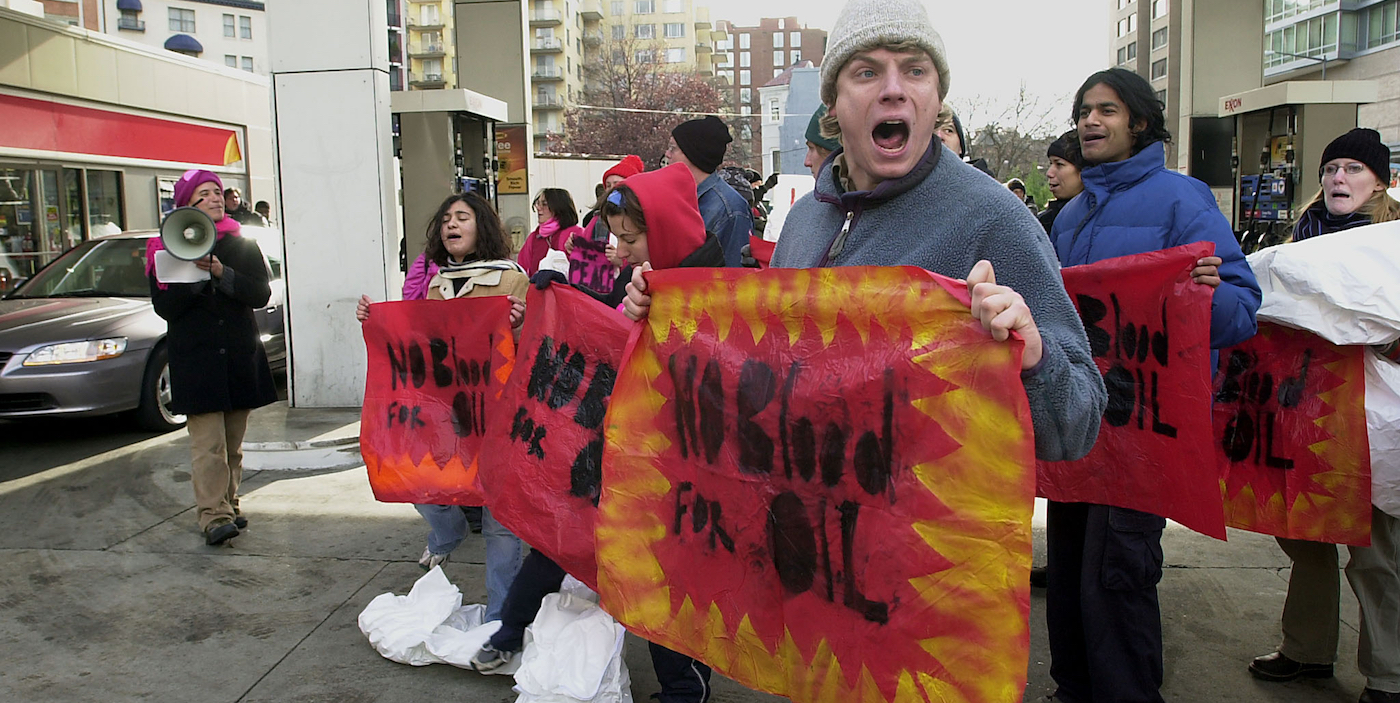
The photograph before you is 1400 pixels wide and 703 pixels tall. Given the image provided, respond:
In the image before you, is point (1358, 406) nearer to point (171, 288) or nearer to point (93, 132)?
point (171, 288)

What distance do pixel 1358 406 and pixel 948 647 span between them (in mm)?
2296

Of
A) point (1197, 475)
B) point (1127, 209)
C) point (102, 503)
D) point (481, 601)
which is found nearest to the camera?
point (1197, 475)

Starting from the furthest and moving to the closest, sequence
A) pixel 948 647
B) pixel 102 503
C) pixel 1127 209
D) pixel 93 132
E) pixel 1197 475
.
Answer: pixel 93 132 → pixel 102 503 → pixel 1127 209 → pixel 1197 475 → pixel 948 647

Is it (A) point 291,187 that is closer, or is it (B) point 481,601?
(B) point 481,601

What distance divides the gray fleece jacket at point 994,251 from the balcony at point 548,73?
9620cm

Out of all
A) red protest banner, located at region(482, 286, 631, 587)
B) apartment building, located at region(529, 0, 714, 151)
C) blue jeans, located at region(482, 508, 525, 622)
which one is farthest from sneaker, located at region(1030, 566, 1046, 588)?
apartment building, located at region(529, 0, 714, 151)

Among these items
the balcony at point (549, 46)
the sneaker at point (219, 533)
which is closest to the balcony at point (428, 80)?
the balcony at point (549, 46)

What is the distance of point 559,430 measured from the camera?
11.0ft

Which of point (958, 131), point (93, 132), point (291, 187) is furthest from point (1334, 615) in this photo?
point (93, 132)

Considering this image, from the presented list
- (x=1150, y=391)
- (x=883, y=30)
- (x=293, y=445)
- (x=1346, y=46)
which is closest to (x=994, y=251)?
(x=883, y=30)

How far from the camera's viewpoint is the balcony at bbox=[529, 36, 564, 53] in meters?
93.8

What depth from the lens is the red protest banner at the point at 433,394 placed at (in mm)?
4309

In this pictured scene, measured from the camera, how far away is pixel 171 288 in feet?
17.7

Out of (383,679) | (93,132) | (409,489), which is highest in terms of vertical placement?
(93,132)
